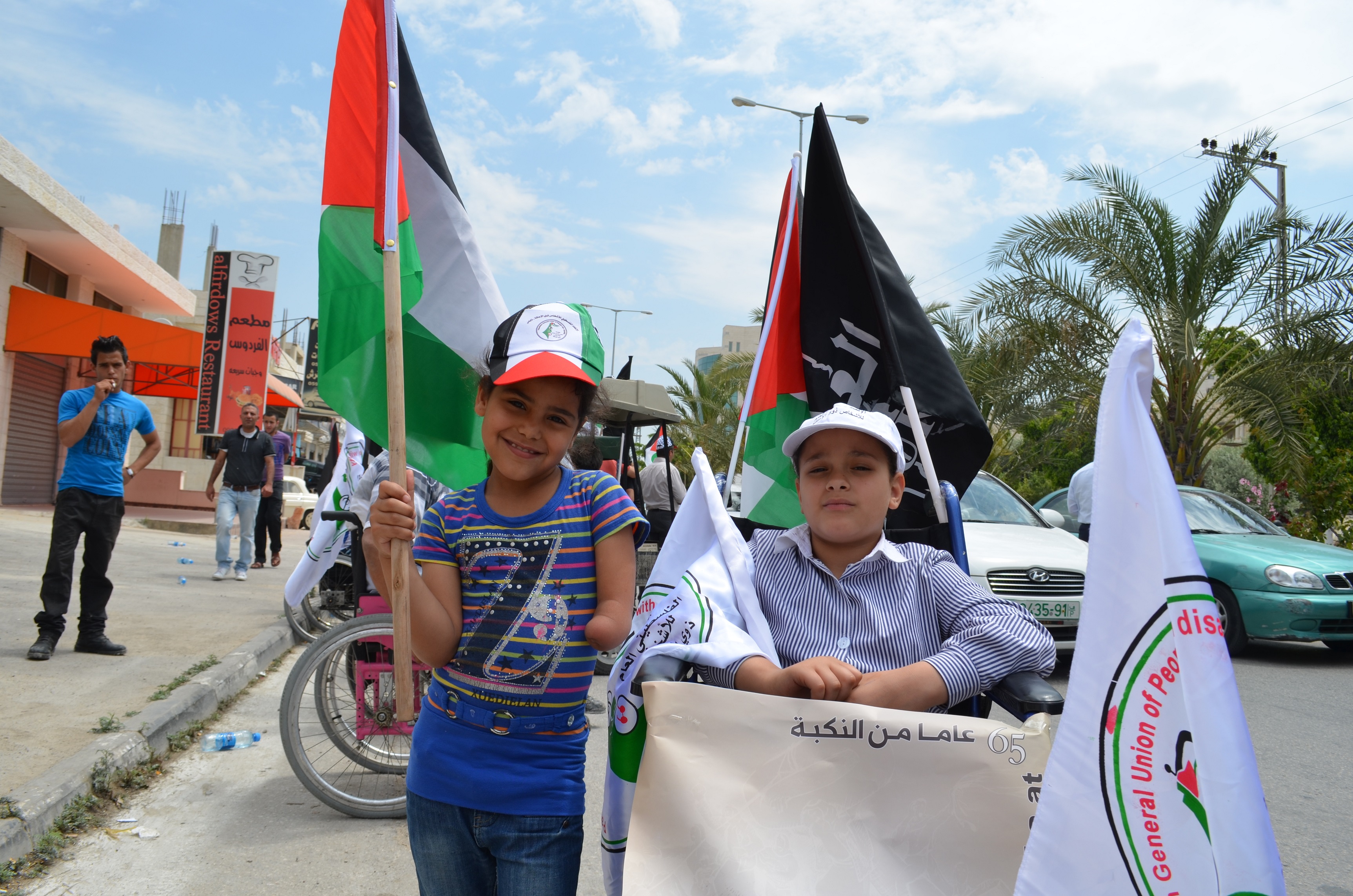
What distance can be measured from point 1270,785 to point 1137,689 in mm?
3752

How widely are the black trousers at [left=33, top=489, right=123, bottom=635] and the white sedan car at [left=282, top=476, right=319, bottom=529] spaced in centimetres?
1436

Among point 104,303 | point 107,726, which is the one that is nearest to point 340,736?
point 107,726

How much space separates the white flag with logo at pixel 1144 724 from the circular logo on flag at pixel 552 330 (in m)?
1.01

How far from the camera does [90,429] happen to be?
18.6 ft

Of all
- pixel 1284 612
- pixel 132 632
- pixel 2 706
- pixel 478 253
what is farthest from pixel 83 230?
pixel 1284 612

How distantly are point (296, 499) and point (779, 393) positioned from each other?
20791 mm

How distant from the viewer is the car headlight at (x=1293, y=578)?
24.0 ft

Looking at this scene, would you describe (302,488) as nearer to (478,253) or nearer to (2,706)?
(2,706)

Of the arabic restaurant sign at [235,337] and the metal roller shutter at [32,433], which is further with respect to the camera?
the arabic restaurant sign at [235,337]

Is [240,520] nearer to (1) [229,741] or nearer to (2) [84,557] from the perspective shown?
(2) [84,557]

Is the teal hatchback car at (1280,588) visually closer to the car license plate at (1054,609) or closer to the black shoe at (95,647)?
the car license plate at (1054,609)

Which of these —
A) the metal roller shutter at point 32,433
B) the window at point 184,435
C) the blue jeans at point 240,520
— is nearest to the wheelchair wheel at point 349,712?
the blue jeans at point 240,520

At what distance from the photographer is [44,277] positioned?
57.9 ft

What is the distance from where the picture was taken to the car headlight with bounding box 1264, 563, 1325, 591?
731 centimetres
